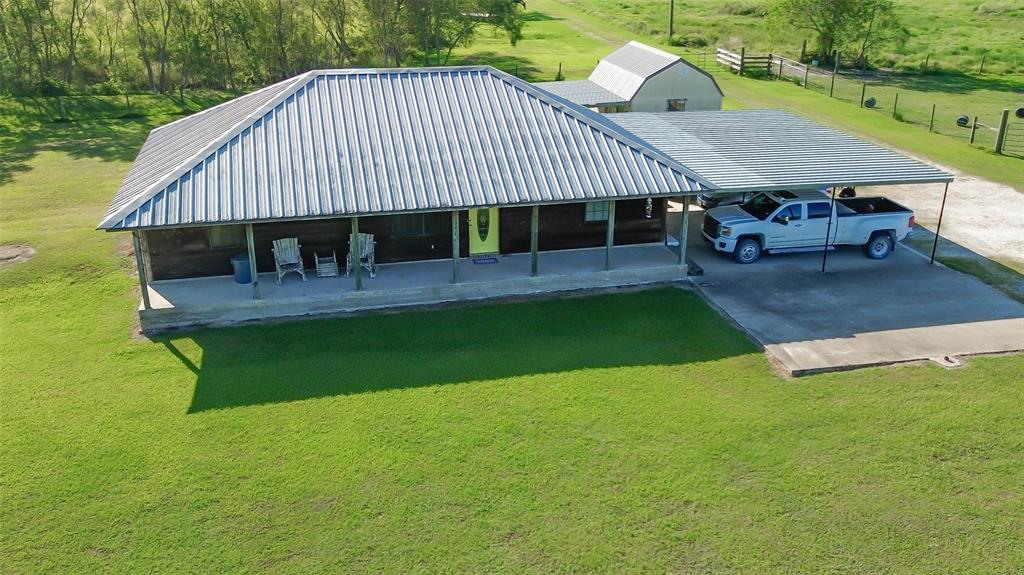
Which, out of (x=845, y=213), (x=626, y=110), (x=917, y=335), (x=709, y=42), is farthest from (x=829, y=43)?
(x=917, y=335)

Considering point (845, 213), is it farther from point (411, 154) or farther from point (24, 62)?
point (24, 62)

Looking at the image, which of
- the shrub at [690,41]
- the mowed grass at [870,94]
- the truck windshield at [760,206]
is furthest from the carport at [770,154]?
the shrub at [690,41]

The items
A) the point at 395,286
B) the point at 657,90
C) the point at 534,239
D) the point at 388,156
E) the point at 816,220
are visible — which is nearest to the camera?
the point at 388,156

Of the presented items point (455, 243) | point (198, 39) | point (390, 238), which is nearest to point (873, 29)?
point (198, 39)

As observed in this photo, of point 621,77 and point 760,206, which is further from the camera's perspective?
point 621,77

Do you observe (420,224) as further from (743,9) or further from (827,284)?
(743,9)

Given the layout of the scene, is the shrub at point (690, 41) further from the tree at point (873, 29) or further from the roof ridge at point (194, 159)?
the roof ridge at point (194, 159)
